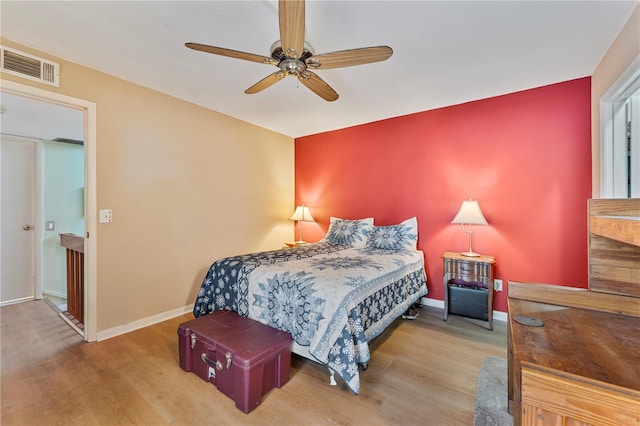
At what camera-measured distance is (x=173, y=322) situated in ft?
9.41

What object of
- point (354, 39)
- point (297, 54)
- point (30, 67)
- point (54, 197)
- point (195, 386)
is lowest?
point (195, 386)

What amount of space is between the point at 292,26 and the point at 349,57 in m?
0.43

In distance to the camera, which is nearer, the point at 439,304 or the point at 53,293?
the point at 439,304

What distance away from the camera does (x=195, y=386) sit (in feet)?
6.00

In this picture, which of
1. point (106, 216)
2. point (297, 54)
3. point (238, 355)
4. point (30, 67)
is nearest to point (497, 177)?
point (297, 54)

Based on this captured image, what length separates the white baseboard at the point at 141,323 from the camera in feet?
8.18

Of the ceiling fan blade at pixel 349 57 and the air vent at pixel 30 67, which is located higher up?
the air vent at pixel 30 67

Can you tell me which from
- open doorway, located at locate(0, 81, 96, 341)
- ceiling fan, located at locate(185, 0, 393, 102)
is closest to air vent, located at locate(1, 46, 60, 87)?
open doorway, located at locate(0, 81, 96, 341)

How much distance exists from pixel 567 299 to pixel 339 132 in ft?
11.5

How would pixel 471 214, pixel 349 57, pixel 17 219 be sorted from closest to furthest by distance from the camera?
pixel 349 57 → pixel 471 214 → pixel 17 219

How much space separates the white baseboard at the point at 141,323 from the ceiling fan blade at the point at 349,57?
2.87 meters

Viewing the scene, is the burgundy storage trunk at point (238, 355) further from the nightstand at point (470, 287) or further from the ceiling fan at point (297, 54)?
the nightstand at point (470, 287)

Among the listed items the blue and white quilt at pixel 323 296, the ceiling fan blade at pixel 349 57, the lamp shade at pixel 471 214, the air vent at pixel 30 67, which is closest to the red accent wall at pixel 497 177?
the lamp shade at pixel 471 214

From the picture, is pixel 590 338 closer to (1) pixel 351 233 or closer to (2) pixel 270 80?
(2) pixel 270 80
